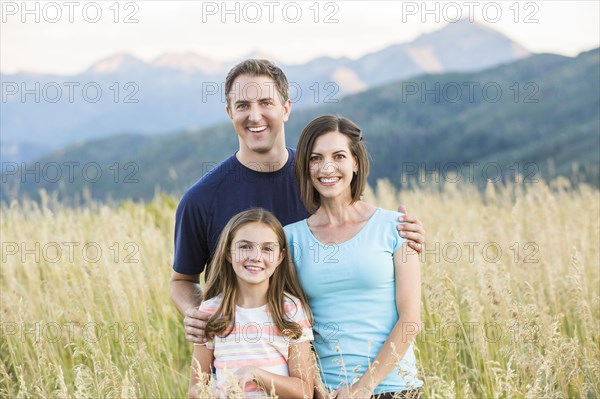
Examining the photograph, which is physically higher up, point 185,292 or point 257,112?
point 257,112

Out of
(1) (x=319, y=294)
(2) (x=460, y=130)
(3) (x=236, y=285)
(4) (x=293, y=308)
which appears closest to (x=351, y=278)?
(1) (x=319, y=294)

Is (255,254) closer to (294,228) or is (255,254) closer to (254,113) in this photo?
(294,228)

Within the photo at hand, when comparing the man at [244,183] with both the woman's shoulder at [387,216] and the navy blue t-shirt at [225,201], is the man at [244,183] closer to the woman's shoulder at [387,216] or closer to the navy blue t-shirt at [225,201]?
the navy blue t-shirt at [225,201]

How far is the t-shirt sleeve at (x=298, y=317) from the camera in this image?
9.27 feet

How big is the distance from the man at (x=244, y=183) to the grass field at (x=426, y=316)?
568mm

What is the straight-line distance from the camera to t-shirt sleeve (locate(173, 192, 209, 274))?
3.60 meters

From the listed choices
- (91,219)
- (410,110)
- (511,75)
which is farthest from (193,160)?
(91,219)

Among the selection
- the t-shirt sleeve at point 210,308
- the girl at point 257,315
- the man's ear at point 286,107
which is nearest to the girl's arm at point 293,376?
the girl at point 257,315

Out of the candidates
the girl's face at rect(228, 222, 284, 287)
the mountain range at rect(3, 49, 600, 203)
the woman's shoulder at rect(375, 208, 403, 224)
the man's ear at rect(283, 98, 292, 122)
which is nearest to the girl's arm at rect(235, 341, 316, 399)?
the girl's face at rect(228, 222, 284, 287)

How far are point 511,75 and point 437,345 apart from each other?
99.7m

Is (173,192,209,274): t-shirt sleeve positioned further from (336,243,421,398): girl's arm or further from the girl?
(336,243,421,398): girl's arm

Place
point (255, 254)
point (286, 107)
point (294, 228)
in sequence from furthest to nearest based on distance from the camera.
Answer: point (286, 107), point (294, 228), point (255, 254)

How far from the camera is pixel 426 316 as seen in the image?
4348mm

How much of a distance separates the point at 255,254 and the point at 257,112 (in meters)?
0.95
